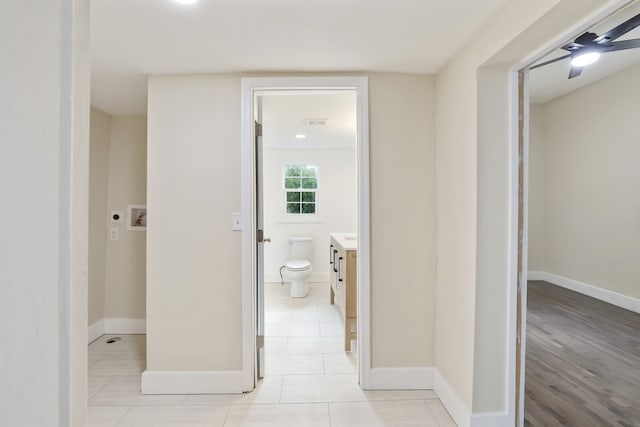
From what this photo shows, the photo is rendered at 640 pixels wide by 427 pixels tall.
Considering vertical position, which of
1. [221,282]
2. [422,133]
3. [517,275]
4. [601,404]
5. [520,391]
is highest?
[422,133]

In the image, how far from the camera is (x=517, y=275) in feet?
5.62

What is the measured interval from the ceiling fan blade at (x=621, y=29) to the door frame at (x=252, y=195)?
55.8 inches

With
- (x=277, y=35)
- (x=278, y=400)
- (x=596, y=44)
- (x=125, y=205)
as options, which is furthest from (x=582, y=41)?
(x=125, y=205)

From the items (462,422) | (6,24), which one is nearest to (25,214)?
(6,24)

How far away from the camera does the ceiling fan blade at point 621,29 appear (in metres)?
1.72

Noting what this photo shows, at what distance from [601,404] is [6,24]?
3.03m

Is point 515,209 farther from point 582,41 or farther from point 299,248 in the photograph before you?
point 299,248

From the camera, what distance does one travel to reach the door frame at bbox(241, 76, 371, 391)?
2.15 metres

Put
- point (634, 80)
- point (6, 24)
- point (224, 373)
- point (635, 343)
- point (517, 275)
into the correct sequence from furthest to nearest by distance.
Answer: point (634, 80), point (635, 343), point (224, 373), point (517, 275), point (6, 24)

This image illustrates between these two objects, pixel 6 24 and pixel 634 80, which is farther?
pixel 634 80

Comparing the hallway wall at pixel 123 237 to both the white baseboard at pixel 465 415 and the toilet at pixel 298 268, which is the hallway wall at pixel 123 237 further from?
the white baseboard at pixel 465 415

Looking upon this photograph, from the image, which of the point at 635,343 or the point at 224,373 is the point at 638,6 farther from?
the point at 224,373

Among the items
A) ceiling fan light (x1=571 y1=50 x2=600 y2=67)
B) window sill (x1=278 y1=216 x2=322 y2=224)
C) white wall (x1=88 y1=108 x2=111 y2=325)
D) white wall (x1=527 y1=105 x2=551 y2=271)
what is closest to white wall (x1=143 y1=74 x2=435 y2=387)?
ceiling fan light (x1=571 y1=50 x2=600 y2=67)

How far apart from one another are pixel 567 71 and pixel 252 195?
12.2 feet
